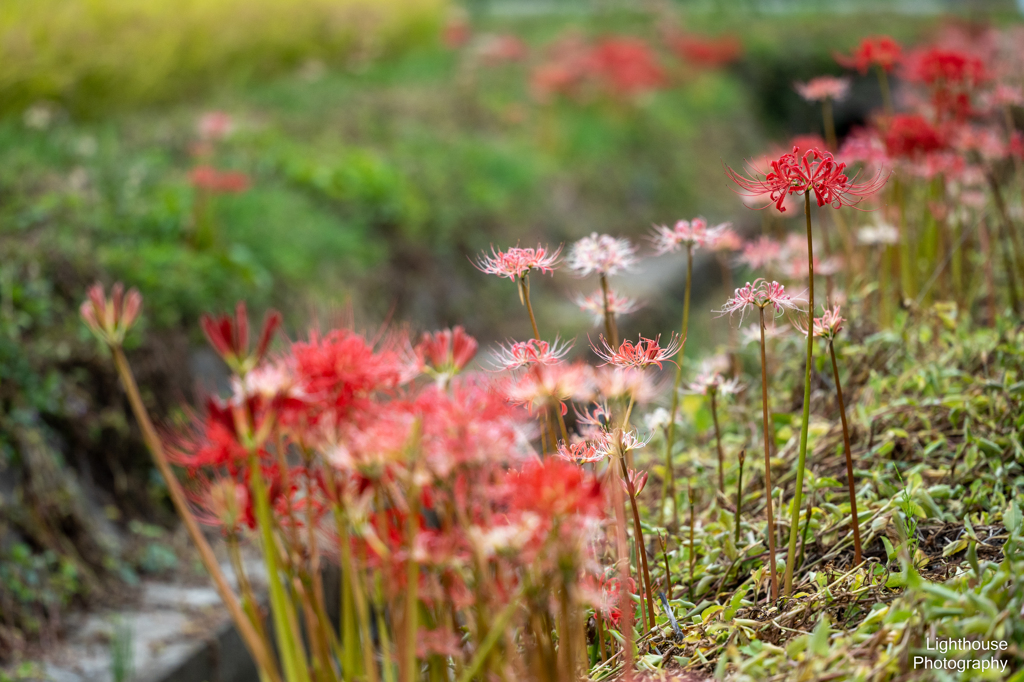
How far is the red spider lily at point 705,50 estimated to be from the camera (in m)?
8.69

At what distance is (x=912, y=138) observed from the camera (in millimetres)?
1994

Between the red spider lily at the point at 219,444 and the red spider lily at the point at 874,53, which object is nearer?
the red spider lily at the point at 219,444

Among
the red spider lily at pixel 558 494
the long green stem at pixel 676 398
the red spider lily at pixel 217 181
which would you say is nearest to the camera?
the red spider lily at pixel 558 494

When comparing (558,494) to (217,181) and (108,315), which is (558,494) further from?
(217,181)

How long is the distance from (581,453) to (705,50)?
8.48m

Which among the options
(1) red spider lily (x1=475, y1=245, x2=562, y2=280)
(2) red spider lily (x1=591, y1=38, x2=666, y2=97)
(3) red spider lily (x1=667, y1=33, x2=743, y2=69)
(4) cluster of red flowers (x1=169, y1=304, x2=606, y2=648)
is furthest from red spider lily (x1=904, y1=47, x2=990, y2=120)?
(3) red spider lily (x1=667, y1=33, x2=743, y2=69)

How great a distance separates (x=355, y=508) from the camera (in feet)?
2.57

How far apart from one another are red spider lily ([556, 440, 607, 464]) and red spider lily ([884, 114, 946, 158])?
4.48 feet

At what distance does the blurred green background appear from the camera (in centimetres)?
278

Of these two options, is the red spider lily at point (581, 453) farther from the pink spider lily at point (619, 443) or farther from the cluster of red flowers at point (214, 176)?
the cluster of red flowers at point (214, 176)

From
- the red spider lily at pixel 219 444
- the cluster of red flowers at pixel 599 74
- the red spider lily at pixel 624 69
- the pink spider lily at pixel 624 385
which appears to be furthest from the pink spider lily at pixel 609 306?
the red spider lily at pixel 624 69

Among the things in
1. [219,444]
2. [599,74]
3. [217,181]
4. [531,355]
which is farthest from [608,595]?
[599,74]

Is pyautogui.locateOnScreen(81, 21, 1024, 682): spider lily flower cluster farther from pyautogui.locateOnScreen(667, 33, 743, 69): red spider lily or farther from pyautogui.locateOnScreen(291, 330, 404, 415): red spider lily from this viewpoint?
pyautogui.locateOnScreen(667, 33, 743, 69): red spider lily

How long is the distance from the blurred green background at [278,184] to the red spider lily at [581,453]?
0.33 m
